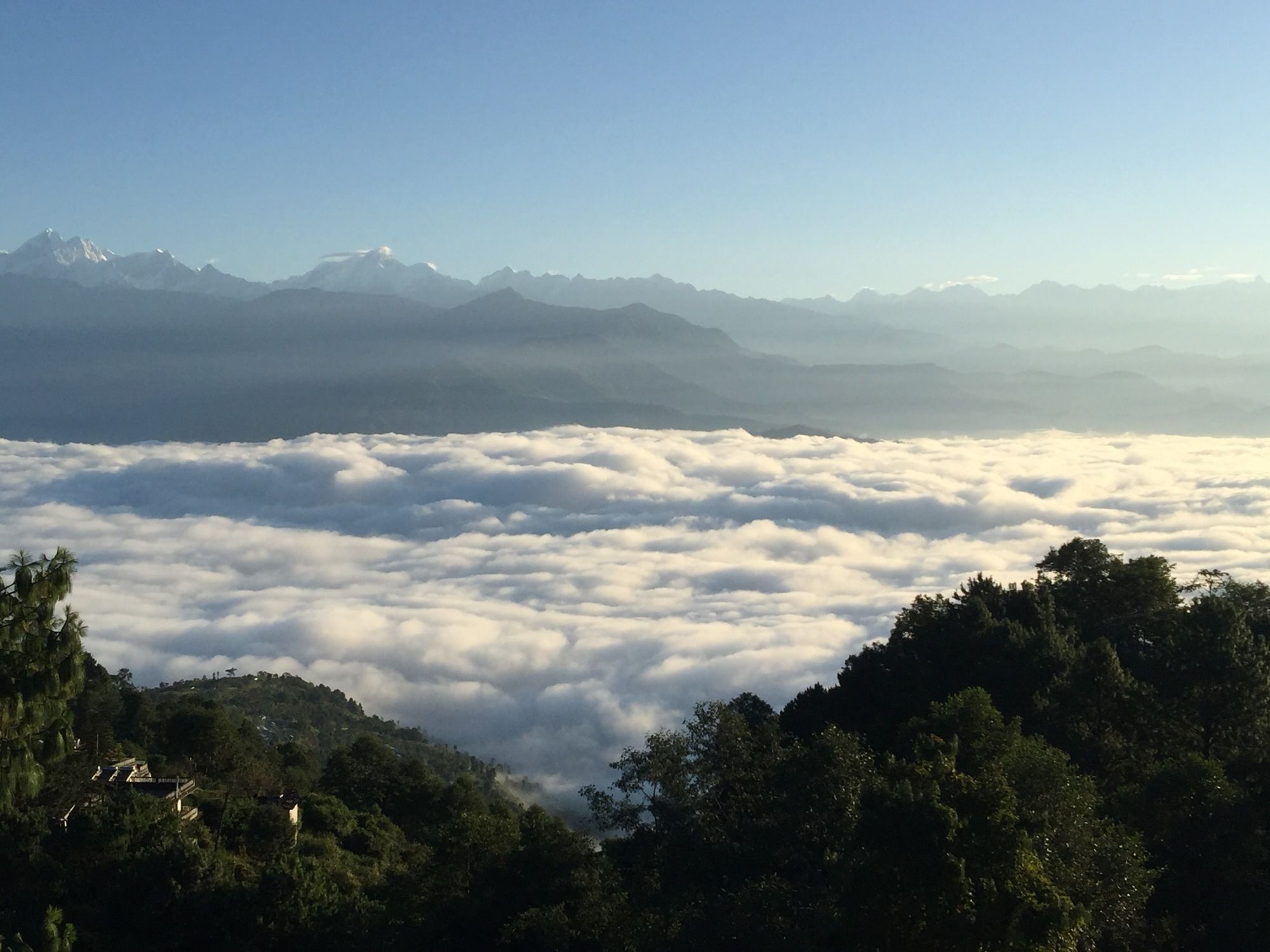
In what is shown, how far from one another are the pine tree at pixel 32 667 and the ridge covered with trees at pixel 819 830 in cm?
4

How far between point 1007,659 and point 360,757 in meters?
35.7

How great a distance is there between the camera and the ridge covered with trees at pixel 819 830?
16484 millimetres

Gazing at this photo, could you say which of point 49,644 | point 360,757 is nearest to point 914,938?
point 49,644

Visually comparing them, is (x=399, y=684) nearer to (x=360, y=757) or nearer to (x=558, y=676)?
(x=558, y=676)

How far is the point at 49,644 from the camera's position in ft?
56.4

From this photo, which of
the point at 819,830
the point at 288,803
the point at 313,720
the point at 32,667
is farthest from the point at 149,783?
the point at 313,720

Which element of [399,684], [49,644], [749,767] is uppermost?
[49,644]

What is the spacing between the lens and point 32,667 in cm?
1705

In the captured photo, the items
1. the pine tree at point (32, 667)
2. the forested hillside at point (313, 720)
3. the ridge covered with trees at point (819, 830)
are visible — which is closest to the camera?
the ridge covered with trees at point (819, 830)

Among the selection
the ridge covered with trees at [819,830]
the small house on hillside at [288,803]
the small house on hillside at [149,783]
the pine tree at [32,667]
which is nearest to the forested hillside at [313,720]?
the small house on hillside at [288,803]

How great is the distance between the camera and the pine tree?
1672cm

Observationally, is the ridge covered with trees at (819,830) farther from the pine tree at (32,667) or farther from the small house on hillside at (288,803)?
the small house on hillside at (288,803)

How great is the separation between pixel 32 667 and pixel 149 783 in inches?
1042

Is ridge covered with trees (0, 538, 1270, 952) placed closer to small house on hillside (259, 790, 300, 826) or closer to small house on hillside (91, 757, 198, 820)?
small house on hillside (259, 790, 300, 826)
